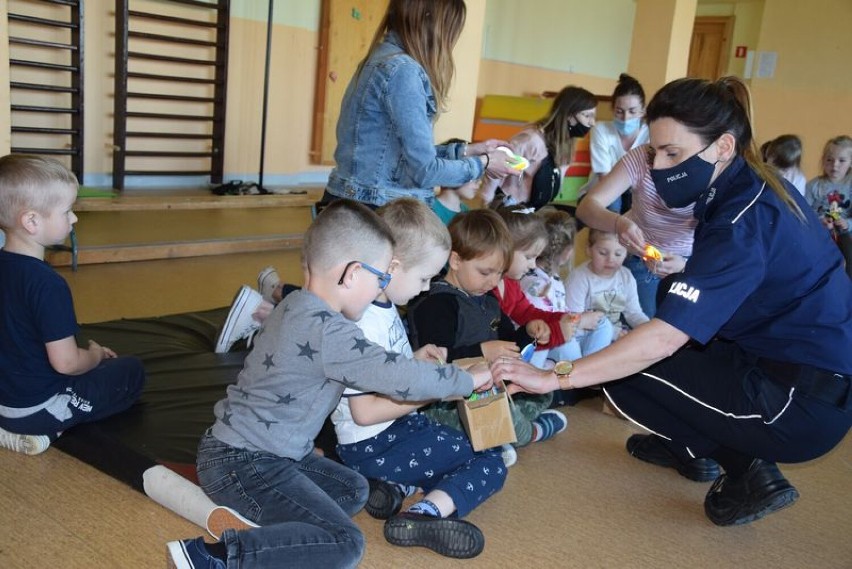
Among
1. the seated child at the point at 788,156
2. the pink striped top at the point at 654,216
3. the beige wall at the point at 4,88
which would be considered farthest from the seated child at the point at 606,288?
the beige wall at the point at 4,88

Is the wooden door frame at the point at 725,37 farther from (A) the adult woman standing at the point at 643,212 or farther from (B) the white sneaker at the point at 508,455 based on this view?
(B) the white sneaker at the point at 508,455

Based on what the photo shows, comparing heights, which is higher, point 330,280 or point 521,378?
point 330,280

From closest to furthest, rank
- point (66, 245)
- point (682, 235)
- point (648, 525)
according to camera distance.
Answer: point (648, 525) → point (682, 235) → point (66, 245)

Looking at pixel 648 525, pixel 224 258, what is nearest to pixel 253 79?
pixel 224 258

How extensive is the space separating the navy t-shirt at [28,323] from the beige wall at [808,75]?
11763 millimetres

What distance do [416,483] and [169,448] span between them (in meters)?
0.81

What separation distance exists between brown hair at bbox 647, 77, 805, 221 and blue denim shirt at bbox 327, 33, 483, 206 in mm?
944

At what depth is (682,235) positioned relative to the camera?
3.69 meters

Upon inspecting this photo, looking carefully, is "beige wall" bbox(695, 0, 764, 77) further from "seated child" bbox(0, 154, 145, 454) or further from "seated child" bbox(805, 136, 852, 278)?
"seated child" bbox(0, 154, 145, 454)

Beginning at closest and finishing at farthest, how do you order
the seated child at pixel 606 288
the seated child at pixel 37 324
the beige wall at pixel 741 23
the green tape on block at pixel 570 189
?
the seated child at pixel 37 324 → the seated child at pixel 606 288 → the green tape on block at pixel 570 189 → the beige wall at pixel 741 23

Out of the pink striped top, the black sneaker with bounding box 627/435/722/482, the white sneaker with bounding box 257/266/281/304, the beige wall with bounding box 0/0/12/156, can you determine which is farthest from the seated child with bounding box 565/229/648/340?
the beige wall with bounding box 0/0/12/156

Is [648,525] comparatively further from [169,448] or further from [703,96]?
[169,448]

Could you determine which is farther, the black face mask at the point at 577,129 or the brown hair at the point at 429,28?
the black face mask at the point at 577,129

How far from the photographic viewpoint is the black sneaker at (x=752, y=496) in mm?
2543
